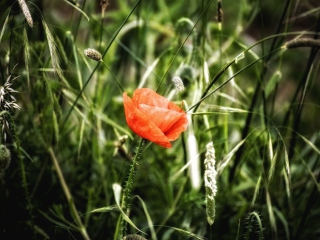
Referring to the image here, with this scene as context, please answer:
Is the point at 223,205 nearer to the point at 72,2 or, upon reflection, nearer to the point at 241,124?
the point at 241,124

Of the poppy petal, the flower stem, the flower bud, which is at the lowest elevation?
the flower stem

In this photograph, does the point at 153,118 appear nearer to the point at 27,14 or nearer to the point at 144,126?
the point at 144,126

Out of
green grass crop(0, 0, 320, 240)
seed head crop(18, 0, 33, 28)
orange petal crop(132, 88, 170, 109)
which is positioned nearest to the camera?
seed head crop(18, 0, 33, 28)

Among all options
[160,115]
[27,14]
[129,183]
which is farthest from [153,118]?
[27,14]

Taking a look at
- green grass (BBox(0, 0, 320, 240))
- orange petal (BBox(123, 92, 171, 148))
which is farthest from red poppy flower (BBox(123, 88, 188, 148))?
green grass (BBox(0, 0, 320, 240))

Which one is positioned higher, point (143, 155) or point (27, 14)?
point (27, 14)

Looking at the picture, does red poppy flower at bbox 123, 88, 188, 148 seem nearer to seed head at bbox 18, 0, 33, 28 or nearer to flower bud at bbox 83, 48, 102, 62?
flower bud at bbox 83, 48, 102, 62

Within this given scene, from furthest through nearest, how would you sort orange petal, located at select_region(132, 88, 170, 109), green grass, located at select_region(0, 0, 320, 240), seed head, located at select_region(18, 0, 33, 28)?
green grass, located at select_region(0, 0, 320, 240) → orange petal, located at select_region(132, 88, 170, 109) → seed head, located at select_region(18, 0, 33, 28)

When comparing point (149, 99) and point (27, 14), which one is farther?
point (149, 99)
